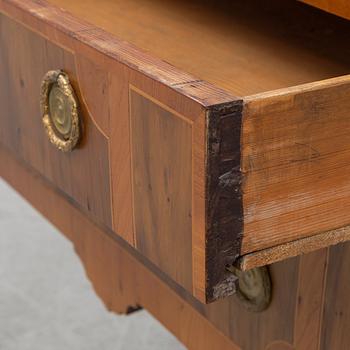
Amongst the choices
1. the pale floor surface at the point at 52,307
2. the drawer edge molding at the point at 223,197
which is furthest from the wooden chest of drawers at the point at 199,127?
the pale floor surface at the point at 52,307

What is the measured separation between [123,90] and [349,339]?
1.26ft

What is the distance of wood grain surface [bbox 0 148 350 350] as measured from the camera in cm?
99

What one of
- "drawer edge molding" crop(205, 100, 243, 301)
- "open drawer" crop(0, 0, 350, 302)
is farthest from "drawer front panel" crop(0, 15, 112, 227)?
"drawer edge molding" crop(205, 100, 243, 301)

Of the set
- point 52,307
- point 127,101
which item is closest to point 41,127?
point 127,101

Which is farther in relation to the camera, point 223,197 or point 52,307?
point 52,307

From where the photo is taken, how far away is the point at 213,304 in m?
1.16

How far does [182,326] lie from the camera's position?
1235mm

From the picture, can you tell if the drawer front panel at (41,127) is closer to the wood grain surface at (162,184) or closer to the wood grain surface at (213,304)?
the wood grain surface at (162,184)

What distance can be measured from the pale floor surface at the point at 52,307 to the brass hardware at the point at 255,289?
71 centimetres

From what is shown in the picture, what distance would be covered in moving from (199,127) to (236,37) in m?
0.32

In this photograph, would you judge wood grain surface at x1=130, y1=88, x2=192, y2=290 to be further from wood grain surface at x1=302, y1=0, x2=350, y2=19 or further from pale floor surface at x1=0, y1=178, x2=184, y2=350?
pale floor surface at x1=0, y1=178, x2=184, y2=350

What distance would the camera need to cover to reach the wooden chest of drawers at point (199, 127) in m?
0.70

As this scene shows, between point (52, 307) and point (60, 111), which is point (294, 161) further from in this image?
point (52, 307)

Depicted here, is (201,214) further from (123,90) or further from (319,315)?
(319,315)
